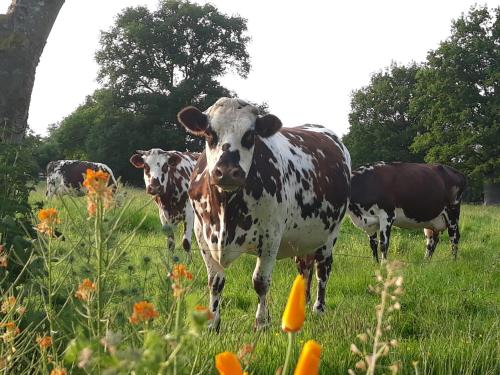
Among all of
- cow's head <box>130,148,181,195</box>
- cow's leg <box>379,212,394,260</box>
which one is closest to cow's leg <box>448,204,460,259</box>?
cow's leg <box>379,212,394,260</box>

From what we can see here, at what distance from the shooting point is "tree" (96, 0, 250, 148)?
40.6 metres

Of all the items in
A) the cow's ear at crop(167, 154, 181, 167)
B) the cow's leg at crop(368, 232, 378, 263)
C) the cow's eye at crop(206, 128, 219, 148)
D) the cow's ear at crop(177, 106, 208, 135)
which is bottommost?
the cow's leg at crop(368, 232, 378, 263)

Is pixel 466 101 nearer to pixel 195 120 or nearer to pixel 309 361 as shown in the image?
pixel 195 120

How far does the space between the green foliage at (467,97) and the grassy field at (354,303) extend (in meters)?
26.1

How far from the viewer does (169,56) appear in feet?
140

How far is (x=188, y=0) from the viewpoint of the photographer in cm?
4491

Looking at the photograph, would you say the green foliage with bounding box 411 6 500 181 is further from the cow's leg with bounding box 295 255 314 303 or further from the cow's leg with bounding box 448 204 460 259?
the cow's leg with bounding box 295 255 314 303

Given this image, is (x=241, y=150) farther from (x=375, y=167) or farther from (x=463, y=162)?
(x=463, y=162)

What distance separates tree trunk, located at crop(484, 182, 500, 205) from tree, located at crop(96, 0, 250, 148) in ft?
63.9

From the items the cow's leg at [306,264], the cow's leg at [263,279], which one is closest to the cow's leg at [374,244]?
the cow's leg at [306,264]

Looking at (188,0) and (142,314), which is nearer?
(142,314)

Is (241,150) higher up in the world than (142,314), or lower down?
higher up

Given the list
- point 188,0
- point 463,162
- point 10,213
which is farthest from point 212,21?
point 10,213

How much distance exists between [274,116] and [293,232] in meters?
1.18
